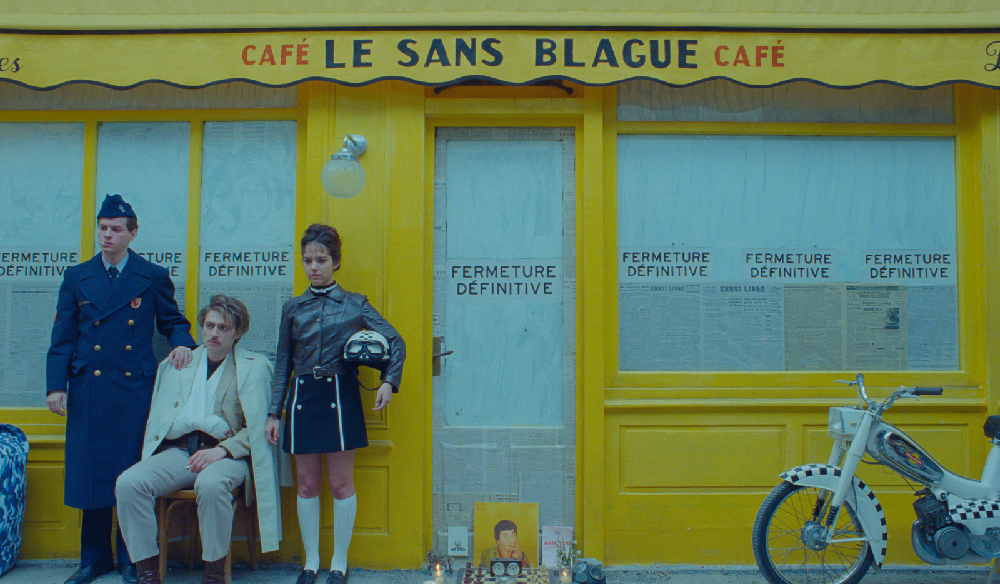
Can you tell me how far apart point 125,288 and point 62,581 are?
1786 mm

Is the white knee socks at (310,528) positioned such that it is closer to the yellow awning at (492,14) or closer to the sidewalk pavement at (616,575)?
the sidewalk pavement at (616,575)

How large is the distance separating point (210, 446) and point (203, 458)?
7.5 inches

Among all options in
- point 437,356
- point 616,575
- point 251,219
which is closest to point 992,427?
point 616,575

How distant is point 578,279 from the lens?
173 inches

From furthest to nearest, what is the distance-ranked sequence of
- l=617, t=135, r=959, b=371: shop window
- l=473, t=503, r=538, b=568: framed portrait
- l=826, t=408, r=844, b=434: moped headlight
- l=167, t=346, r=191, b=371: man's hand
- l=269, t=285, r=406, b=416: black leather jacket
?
1. l=617, t=135, r=959, b=371: shop window
2. l=473, t=503, r=538, b=568: framed portrait
3. l=167, t=346, r=191, b=371: man's hand
4. l=269, t=285, r=406, b=416: black leather jacket
5. l=826, t=408, r=844, b=434: moped headlight

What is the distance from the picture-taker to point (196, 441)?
12.8ft

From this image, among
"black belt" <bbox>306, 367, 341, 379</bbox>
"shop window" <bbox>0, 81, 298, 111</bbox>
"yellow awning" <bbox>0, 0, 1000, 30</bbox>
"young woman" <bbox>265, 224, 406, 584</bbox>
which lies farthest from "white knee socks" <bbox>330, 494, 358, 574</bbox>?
"yellow awning" <bbox>0, 0, 1000, 30</bbox>

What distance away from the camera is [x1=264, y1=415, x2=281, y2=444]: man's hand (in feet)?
12.8

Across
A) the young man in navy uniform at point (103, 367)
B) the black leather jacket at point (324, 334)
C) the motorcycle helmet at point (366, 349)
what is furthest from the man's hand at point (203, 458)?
the motorcycle helmet at point (366, 349)

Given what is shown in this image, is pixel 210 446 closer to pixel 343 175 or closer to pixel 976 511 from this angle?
pixel 343 175

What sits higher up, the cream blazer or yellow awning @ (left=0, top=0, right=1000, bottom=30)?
yellow awning @ (left=0, top=0, right=1000, bottom=30)

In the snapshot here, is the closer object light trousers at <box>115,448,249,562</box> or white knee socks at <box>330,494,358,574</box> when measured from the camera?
light trousers at <box>115,448,249,562</box>

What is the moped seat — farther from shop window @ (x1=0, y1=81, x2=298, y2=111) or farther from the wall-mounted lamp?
shop window @ (x1=0, y1=81, x2=298, y2=111)

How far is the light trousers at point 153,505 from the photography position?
12.0 ft
